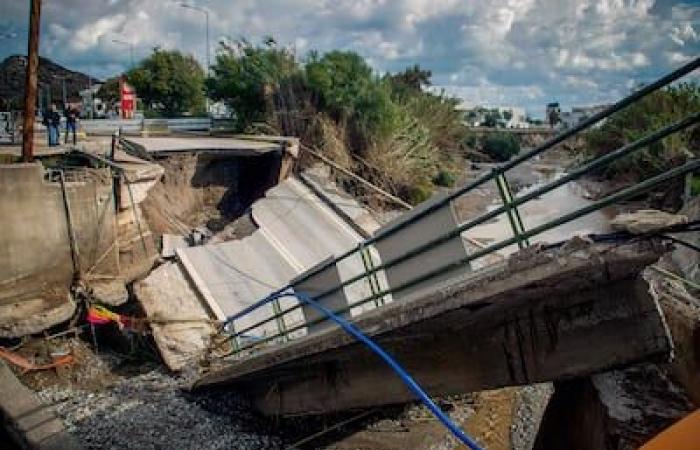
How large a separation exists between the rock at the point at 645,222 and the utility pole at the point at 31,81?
11.9m

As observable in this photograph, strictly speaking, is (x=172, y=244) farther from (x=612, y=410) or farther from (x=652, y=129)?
(x=652, y=129)

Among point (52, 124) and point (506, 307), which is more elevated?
point (52, 124)

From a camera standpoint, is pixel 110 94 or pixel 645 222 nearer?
pixel 645 222

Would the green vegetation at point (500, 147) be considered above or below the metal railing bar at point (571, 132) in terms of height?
above

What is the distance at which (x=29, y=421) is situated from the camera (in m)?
7.16

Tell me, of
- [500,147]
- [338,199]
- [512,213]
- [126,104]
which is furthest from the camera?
[500,147]

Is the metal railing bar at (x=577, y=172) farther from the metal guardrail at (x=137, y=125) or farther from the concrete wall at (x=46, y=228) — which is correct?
the metal guardrail at (x=137, y=125)

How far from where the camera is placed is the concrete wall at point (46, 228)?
34.0 ft

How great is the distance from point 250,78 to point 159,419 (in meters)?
18.0

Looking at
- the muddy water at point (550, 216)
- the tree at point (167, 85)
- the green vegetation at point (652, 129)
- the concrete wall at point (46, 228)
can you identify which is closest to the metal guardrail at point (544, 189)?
the concrete wall at point (46, 228)

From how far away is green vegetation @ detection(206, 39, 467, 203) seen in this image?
21203mm

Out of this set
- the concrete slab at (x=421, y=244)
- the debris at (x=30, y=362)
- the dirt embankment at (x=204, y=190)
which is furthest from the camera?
the dirt embankment at (x=204, y=190)

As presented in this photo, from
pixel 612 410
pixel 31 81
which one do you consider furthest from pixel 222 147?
pixel 612 410

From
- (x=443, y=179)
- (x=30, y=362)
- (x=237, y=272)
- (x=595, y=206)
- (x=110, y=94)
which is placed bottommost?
(x=30, y=362)
